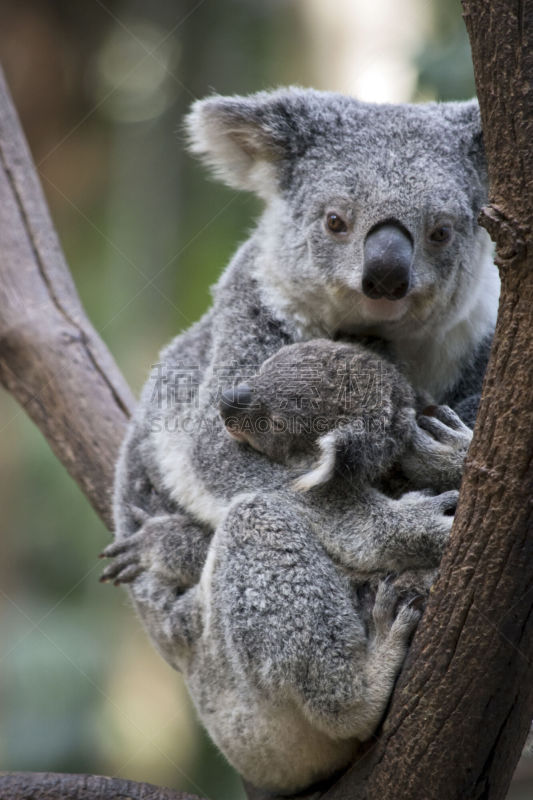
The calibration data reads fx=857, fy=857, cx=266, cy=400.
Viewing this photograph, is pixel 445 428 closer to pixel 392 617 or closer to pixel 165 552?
pixel 392 617

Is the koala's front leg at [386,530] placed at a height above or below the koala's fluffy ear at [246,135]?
below

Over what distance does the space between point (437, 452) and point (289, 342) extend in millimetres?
841

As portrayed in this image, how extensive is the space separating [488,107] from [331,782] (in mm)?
2315

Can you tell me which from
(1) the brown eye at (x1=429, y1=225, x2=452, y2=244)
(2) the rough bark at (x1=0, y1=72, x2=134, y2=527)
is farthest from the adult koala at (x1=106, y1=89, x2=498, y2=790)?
(2) the rough bark at (x1=0, y1=72, x2=134, y2=527)

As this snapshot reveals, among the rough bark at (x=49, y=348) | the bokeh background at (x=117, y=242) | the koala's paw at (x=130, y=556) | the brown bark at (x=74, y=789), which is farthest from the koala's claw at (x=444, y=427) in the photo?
the bokeh background at (x=117, y=242)

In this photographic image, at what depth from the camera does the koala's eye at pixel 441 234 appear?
126 inches

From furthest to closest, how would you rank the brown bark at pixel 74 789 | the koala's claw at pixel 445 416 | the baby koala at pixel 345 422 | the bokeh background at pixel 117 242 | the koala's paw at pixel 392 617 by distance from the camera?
the bokeh background at pixel 117 242
the brown bark at pixel 74 789
the koala's claw at pixel 445 416
the baby koala at pixel 345 422
the koala's paw at pixel 392 617

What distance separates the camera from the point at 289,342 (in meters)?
3.45

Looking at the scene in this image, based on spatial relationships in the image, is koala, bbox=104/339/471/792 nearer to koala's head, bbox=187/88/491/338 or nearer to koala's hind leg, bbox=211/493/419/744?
koala's hind leg, bbox=211/493/419/744

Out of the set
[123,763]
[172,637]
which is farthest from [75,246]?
[172,637]

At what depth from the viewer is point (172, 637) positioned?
11.0ft

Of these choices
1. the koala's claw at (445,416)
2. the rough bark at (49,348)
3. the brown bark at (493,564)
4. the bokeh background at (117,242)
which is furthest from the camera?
the bokeh background at (117,242)

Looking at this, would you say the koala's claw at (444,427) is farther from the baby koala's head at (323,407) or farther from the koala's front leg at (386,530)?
the koala's front leg at (386,530)

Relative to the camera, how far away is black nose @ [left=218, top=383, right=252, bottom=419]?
3.04 metres
